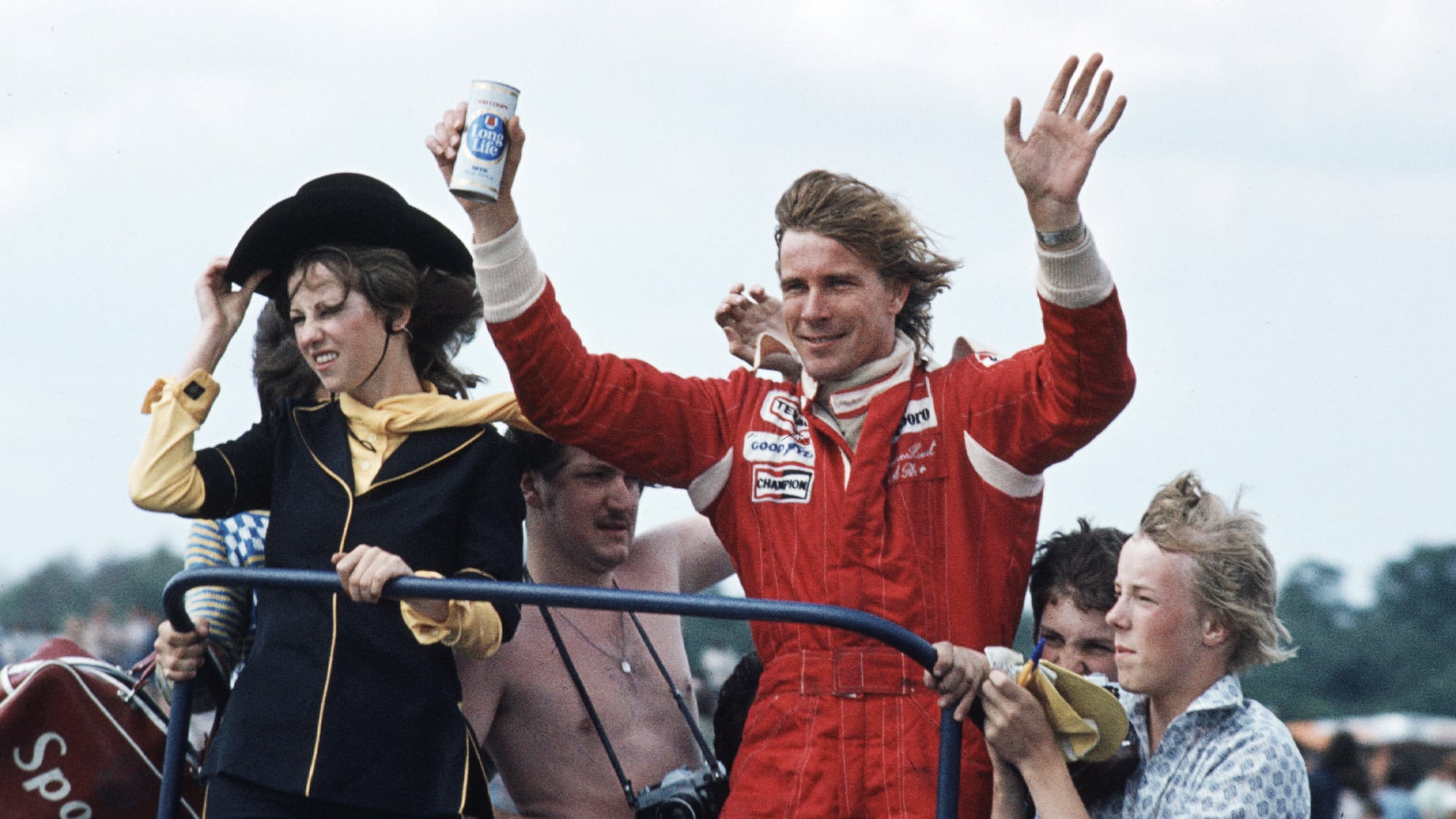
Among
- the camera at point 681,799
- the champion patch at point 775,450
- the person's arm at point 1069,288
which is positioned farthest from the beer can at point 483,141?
the camera at point 681,799

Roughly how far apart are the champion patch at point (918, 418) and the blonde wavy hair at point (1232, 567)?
480 mm

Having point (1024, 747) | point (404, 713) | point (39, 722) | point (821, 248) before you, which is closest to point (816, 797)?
point (1024, 747)

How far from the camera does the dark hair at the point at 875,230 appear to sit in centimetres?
378

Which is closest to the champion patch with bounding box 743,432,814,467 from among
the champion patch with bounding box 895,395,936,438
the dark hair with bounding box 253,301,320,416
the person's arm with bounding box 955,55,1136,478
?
the champion patch with bounding box 895,395,936,438

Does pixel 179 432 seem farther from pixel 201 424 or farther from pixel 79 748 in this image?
pixel 79 748

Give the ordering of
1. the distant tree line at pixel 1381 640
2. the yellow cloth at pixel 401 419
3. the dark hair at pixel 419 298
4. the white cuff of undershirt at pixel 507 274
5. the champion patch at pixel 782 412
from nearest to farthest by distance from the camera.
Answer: the white cuff of undershirt at pixel 507 274 → the champion patch at pixel 782 412 → the yellow cloth at pixel 401 419 → the dark hair at pixel 419 298 → the distant tree line at pixel 1381 640

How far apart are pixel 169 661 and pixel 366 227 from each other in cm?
104

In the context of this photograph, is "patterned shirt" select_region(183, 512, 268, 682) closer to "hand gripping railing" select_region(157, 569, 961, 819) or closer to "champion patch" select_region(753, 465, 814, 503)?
A: "hand gripping railing" select_region(157, 569, 961, 819)

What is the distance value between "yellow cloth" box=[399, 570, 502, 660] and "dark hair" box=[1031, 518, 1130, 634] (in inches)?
52.1

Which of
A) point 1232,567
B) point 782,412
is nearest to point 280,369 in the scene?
point 782,412

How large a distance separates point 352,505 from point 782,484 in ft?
2.98

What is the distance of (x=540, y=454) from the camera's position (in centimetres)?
455

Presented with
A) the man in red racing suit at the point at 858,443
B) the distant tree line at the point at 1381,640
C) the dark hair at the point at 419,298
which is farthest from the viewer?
the distant tree line at the point at 1381,640

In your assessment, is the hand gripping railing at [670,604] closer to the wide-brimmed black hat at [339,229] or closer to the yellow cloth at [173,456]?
the yellow cloth at [173,456]
